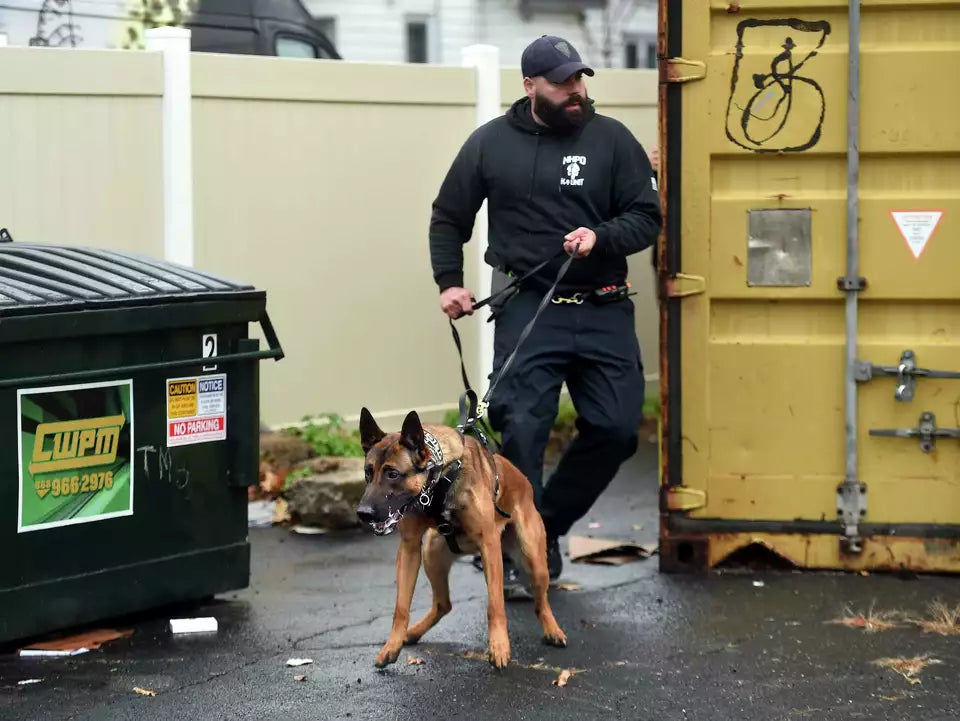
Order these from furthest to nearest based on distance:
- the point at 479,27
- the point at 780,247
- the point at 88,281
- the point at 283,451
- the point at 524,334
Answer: the point at 479,27
the point at 283,451
the point at 780,247
the point at 524,334
the point at 88,281

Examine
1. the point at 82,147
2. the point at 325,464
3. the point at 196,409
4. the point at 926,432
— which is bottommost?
the point at 325,464

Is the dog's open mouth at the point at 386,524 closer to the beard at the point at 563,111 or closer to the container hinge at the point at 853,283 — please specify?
the beard at the point at 563,111

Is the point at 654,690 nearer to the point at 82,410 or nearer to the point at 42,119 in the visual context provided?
the point at 82,410

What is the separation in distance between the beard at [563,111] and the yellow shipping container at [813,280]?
0.46m

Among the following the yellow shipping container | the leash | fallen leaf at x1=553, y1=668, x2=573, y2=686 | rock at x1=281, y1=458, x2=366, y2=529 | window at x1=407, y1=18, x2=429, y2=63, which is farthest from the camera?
window at x1=407, y1=18, x2=429, y2=63

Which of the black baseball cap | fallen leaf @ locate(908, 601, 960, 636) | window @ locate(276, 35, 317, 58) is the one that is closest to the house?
window @ locate(276, 35, 317, 58)

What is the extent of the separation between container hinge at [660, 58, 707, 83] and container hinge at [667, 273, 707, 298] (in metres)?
0.77

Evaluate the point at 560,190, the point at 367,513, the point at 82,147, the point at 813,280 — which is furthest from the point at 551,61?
the point at 82,147

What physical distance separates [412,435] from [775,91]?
239 centimetres

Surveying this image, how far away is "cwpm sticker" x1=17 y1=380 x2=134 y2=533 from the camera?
535 centimetres

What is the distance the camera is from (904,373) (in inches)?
247

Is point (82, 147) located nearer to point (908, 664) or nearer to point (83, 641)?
point (83, 641)

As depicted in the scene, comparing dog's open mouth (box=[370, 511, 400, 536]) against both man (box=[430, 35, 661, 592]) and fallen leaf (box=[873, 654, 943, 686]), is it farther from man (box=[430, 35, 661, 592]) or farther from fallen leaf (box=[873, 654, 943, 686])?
fallen leaf (box=[873, 654, 943, 686])

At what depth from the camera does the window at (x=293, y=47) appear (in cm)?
1118
